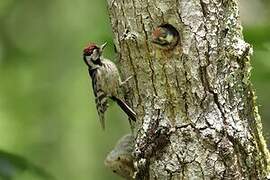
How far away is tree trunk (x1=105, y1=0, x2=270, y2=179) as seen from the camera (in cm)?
354

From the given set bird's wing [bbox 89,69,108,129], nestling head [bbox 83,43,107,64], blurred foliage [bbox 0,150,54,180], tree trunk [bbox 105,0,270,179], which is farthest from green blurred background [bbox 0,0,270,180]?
tree trunk [bbox 105,0,270,179]

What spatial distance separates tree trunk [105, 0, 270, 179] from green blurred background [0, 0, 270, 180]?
447 centimetres

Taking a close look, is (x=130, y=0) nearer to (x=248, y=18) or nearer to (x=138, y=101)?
(x=138, y=101)

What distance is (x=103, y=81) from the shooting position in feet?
13.0

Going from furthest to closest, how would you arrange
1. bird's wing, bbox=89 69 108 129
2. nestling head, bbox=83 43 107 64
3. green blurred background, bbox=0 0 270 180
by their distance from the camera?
green blurred background, bbox=0 0 270 180
nestling head, bbox=83 43 107 64
bird's wing, bbox=89 69 108 129

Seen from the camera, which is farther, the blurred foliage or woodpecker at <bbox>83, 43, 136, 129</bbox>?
the blurred foliage

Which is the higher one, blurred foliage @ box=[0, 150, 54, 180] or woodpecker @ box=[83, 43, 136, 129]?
woodpecker @ box=[83, 43, 136, 129]

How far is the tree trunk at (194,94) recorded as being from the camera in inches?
139

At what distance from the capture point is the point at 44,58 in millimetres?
9086

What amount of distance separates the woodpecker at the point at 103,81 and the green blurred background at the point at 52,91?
396 centimetres

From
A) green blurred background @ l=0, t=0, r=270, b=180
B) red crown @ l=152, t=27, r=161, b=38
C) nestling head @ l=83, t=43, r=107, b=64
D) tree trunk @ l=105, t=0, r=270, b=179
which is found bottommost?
tree trunk @ l=105, t=0, r=270, b=179

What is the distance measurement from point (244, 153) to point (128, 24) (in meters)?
0.76

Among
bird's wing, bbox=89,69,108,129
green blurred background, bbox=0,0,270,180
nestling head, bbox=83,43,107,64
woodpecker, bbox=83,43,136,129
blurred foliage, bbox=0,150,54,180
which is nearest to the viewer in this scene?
woodpecker, bbox=83,43,136,129

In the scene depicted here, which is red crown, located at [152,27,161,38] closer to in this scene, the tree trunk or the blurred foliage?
the tree trunk
